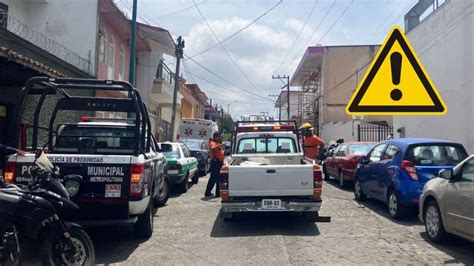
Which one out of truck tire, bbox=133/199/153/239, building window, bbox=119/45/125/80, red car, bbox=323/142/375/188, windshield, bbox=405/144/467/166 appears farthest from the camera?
building window, bbox=119/45/125/80

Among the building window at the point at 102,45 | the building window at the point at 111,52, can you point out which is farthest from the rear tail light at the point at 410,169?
the building window at the point at 111,52

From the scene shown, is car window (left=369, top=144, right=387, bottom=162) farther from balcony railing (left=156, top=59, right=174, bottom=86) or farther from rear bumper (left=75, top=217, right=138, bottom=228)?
balcony railing (left=156, top=59, right=174, bottom=86)

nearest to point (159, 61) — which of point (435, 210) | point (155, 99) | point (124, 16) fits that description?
point (155, 99)

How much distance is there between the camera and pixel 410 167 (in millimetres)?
8695

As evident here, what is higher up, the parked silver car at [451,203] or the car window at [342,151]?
the car window at [342,151]

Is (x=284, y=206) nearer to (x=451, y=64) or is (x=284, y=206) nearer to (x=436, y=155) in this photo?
(x=436, y=155)

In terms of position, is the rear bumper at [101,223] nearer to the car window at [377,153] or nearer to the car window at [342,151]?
the car window at [377,153]

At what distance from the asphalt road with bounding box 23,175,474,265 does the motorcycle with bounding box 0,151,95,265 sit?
1.15 metres

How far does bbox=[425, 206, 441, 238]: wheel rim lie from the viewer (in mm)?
7070

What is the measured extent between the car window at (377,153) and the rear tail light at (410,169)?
145 centimetres

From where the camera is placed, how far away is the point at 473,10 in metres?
13.5

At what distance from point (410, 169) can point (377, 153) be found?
1.89 m

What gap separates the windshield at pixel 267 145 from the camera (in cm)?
1048

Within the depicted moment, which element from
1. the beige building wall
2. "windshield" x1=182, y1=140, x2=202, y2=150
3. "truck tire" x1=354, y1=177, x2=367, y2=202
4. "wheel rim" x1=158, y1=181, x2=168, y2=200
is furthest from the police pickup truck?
the beige building wall
